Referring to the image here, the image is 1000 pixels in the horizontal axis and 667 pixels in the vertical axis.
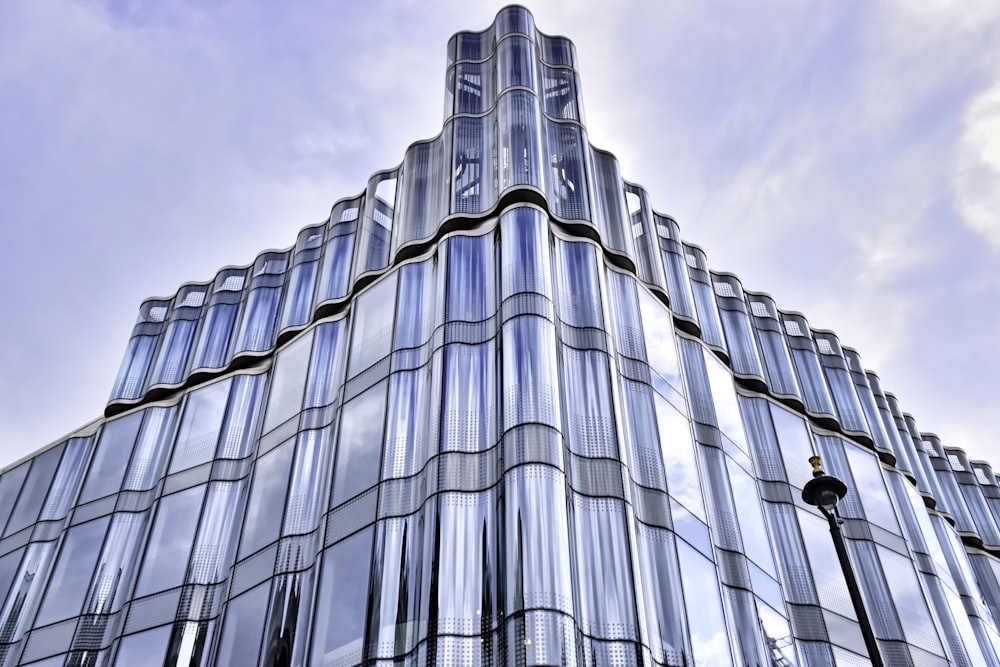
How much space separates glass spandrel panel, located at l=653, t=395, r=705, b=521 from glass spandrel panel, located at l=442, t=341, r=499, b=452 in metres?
4.60

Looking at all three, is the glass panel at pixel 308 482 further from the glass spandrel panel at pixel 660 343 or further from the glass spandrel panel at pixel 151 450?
the glass spandrel panel at pixel 660 343

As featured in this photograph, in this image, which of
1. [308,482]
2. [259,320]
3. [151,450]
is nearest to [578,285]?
[308,482]

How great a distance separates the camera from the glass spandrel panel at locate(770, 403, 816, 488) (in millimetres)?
29734

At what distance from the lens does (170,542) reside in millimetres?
27188

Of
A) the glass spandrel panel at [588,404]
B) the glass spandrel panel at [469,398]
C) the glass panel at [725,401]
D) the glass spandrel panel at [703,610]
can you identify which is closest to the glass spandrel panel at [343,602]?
the glass spandrel panel at [469,398]

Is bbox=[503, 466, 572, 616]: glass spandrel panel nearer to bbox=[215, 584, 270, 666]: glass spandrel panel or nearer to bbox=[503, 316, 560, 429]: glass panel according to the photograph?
bbox=[503, 316, 560, 429]: glass panel

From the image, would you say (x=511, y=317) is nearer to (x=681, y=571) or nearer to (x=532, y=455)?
(x=532, y=455)

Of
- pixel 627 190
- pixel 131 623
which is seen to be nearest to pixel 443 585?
pixel 131 623

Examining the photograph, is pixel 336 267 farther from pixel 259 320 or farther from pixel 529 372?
pixel 529 372

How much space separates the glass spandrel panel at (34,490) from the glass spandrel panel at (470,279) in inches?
739

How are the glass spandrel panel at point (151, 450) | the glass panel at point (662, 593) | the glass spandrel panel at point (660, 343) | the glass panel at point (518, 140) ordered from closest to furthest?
the glass panel at point (662, 593) < the glass spandrel panel at point (660, 343) < the glass panel at point (518, 140) < the glass spandrel panel at point (151, 450)

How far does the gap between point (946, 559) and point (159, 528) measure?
2691cm

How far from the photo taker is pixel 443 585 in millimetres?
18109

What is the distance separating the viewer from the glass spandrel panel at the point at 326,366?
89.1ft
